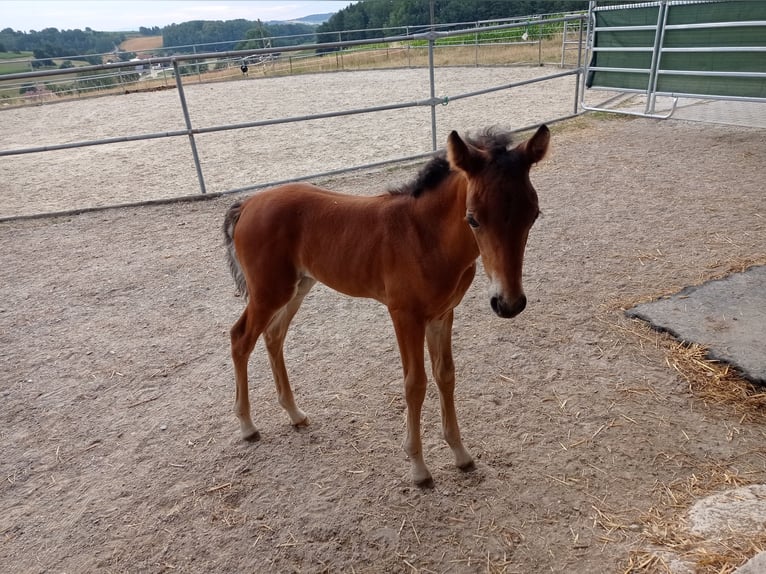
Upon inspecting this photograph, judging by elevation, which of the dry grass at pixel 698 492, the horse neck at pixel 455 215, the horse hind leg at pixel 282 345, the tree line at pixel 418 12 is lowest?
the dry grass at pixel 698 492

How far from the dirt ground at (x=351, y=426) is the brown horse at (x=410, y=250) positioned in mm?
274

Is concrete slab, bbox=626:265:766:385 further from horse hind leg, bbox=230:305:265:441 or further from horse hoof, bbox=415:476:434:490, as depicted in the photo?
horse hind leg, bbox=230:305:265:441

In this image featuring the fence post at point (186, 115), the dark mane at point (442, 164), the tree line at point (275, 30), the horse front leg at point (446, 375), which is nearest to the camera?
the dark mane at point (442, 164)

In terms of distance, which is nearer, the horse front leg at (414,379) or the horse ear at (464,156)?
the horse ear at (464,156)

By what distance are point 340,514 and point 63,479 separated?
1.37 metres

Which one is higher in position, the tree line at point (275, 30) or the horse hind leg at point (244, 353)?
the tree line at point (275, 30)

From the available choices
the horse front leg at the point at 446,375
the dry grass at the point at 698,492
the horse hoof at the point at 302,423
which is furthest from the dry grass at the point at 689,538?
the horse hoof at the point at 302,423

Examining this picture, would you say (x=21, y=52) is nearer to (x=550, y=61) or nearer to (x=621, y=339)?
(x=550, y=61)

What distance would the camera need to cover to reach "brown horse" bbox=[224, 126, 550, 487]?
162cm

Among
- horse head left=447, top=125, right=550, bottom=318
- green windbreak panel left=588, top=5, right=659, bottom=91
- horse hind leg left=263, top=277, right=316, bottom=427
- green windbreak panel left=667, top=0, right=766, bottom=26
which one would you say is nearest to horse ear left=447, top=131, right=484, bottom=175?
horse head left=447, top=125, right=550, bottom=318

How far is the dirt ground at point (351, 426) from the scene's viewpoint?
6.63 ft

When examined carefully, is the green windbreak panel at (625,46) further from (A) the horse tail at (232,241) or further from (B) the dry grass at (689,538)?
(A) the horse tail at (232,241)

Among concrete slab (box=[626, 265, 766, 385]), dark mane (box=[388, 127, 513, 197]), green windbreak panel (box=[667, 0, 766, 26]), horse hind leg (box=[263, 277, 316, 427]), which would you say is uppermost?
green windbreak panel (box=[667, 0, 766, 26])

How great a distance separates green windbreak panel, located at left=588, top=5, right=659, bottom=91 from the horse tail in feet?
27.0
